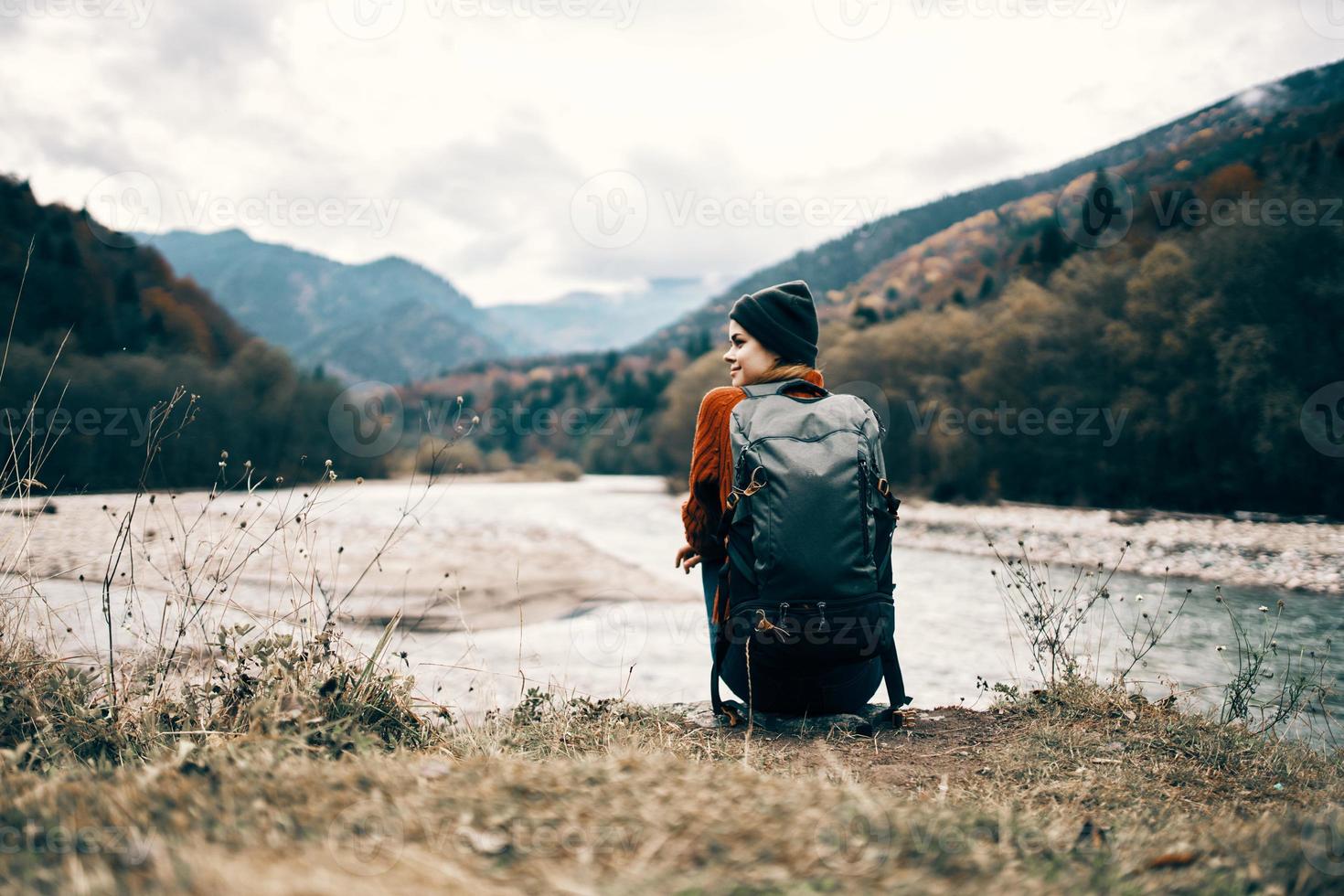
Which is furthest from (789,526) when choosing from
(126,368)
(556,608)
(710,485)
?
(126,368)

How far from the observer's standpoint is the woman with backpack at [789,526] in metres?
3.05

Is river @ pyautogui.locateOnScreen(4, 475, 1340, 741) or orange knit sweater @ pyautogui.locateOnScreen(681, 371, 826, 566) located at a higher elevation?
orange knit sweater @ pyautogui.locateOnScreen(681, 371, 826, 566)

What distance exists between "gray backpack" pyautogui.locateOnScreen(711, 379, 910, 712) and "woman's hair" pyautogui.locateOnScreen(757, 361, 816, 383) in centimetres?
27

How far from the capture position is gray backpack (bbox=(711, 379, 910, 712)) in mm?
3043

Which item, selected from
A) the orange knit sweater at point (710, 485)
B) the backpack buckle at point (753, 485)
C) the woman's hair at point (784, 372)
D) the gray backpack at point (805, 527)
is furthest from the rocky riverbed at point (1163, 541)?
the backpack buckle at point (753, 485)

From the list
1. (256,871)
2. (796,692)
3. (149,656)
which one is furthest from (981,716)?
(149,656)

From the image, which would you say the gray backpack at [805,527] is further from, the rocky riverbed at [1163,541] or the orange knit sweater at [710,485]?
the rocky riverbed at [1163,541]

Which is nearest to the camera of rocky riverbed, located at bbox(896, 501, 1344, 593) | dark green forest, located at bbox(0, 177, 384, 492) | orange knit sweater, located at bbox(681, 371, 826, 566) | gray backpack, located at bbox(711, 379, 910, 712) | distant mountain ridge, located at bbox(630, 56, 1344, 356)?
gray backpack, located at bbox(711, 379, 910, 712)

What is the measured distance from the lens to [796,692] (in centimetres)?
346

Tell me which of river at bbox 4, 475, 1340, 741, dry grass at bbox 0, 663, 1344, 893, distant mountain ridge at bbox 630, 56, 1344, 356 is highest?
distant mountain ridge at bbox 630, 56, 1344, 356

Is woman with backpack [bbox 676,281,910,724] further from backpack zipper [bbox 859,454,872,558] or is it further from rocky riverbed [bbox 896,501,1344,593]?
rocky riverbed [bbox 896,501,1344,593]

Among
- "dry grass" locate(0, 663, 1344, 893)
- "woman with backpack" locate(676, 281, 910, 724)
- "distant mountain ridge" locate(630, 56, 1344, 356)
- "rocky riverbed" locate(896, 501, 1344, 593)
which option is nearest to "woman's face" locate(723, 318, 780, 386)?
"woman with backpack" locate(676, 281, 910, 724)

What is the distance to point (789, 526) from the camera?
304cm

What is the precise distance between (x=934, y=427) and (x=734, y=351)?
35.8 metres
